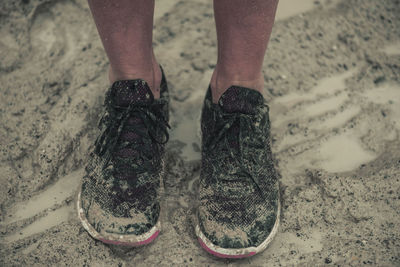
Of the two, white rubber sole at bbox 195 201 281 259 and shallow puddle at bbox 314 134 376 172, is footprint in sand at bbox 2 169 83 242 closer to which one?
white rubber sole at bbox 195 201 281 259

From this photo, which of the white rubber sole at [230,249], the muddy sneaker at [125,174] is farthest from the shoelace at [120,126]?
the white rubber sole at [230,249]

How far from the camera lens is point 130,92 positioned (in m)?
1.07

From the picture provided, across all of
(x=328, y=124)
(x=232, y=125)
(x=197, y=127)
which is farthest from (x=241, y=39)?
(x=328, y=124)

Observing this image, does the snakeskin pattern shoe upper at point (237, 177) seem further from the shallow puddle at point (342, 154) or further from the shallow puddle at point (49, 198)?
the shallow puddle at point (49, 198)

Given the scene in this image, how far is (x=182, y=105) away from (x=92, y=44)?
1.68 ft

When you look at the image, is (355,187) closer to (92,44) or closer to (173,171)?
(173,171)

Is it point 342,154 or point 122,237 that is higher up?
point 122,237

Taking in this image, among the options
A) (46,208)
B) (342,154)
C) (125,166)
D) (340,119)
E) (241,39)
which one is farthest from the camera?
(340,119)

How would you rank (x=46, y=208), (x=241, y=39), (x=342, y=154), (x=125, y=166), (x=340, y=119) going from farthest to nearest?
(x=340, y=119)
(x=342, y=154)
(x=46, y=208)
(x=125, y=166)
(x=241, y=39)

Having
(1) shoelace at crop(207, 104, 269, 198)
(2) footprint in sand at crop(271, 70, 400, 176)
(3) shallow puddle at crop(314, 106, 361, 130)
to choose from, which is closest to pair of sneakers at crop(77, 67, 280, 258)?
(1) shoelace at crop(207, 104, 269, 198)

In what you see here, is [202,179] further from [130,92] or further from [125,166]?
[130,92]

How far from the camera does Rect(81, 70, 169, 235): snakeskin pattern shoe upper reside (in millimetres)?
1058

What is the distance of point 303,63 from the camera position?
1599mm

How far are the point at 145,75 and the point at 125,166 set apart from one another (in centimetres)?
28
